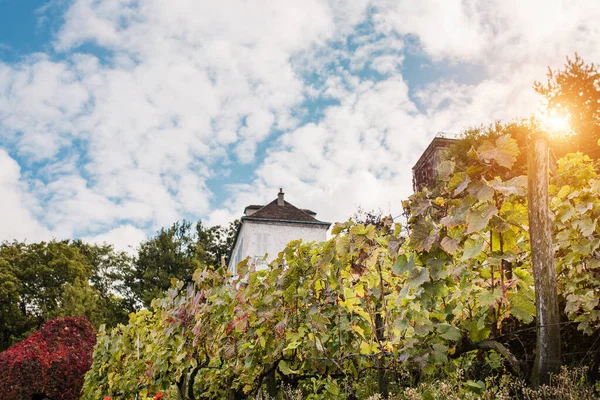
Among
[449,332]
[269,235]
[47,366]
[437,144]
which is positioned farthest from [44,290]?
[449,332]

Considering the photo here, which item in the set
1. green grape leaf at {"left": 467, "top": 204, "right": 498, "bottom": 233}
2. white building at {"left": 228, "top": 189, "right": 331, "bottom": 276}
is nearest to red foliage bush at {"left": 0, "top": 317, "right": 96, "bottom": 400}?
green grape leaf at {"left": 467, "top": 204, "right": 498, "bottom": 233}

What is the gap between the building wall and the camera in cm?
2752

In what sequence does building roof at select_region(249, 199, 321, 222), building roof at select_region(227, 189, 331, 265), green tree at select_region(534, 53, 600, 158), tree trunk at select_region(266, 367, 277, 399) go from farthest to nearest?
building roof at select_region(249, 199, 321, 222)
building roof at select_region(227, 189, 331, 265)
green tree at select_region(534, 53, 600, 158)
tree trunk at select_region(266, 367, 277, 399)

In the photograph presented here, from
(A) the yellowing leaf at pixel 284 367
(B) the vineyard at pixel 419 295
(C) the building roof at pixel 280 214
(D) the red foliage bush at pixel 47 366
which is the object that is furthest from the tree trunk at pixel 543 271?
(C) the building roof at pixel 280 214

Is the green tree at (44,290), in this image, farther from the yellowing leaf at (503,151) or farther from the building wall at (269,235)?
the yellowing leaf at (503,151)

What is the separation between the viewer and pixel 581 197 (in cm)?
A: 278

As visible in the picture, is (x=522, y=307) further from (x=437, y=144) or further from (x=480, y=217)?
(x=437, y=144)

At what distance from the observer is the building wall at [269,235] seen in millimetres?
27516

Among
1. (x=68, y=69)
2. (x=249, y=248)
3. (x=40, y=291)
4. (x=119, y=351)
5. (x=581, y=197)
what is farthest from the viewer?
(x=40, y=291)

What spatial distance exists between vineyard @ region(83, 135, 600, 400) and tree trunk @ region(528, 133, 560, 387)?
0.06 metres

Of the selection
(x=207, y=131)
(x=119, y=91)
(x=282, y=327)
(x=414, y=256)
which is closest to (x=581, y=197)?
(x=414, y=256)

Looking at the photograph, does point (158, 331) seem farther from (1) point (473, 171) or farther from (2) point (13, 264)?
(2) point (13, 264)

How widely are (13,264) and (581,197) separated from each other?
Answer: 36.8 meters

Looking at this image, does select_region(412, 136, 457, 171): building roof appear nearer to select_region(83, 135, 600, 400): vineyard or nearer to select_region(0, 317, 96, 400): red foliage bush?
select_region(0, 317, 96, 400): red foliage bush
